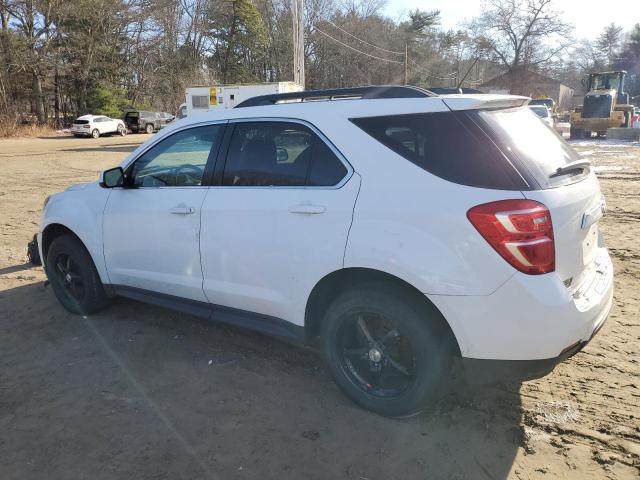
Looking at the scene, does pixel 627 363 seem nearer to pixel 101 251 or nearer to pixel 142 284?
pixel 142 284

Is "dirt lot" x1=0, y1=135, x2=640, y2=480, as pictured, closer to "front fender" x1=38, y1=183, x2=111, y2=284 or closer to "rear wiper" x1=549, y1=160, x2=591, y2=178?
"front fender" x1=38, y1=183, x2=111, y2=284

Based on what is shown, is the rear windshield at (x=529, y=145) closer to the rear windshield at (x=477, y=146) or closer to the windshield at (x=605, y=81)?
the rear windshield at (x=477, y=146)

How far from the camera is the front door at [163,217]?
3.62 m

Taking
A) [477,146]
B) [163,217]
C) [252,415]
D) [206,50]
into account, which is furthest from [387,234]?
[206,50]

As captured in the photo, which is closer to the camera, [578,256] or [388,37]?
[578,256]

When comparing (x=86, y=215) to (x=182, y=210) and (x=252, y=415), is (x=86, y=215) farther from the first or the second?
(x=252, y=415)

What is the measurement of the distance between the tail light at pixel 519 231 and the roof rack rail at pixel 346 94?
82 centimetres

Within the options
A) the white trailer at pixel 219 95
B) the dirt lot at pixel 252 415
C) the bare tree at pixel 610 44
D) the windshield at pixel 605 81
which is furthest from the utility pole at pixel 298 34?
the bare tree at pixel 610 44

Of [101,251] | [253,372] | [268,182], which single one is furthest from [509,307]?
[101,251]

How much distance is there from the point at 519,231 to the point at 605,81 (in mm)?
34642

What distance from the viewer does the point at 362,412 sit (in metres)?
3.07

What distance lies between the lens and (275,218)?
10.3 feet

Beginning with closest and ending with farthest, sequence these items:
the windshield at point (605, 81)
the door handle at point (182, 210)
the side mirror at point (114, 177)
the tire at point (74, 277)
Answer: the door handle at point (182, 210)
the side mirror at point (114, 177)
the tire at point (74, 277)
the windshield at point (605, 81)

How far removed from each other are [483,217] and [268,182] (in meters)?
1.41
